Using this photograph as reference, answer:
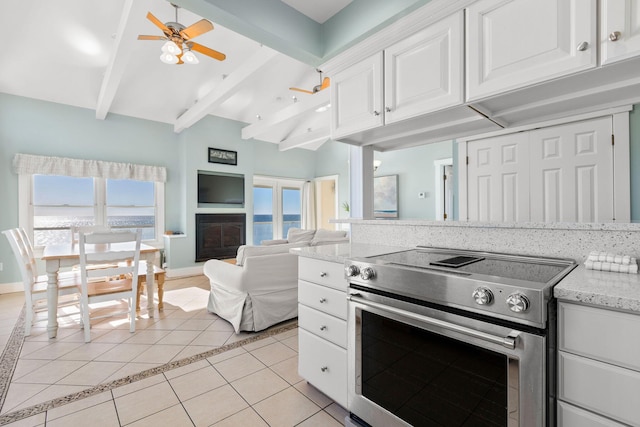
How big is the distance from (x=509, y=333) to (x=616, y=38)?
110 centimetres

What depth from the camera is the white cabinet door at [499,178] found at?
2.26m

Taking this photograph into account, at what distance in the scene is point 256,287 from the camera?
2828 millimetres

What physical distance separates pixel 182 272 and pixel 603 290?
18.9 ft

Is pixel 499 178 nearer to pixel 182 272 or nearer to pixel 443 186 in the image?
pixel 443 186

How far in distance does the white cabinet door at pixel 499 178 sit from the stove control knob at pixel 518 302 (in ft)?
5.08

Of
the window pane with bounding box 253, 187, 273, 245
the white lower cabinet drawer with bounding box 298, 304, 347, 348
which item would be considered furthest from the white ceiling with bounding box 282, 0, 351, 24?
the window pane with bounding box 253, 187, 273, 245

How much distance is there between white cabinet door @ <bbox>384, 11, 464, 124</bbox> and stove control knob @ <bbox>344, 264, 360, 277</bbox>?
883 mm

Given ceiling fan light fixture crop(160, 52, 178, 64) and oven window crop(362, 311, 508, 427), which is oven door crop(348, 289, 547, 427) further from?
ceiling fan light fixture crop(160, 52, 178, 64)

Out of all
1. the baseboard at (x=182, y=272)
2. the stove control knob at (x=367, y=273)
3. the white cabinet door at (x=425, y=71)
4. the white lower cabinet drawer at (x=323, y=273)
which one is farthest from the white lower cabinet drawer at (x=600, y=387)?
the baseboard at (x=182, y=272)

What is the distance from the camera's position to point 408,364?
127cm

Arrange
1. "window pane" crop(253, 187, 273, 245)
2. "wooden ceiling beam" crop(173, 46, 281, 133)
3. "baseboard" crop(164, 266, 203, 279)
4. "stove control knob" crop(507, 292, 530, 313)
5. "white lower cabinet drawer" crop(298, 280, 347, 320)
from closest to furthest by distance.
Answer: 1. "stove control knob" crop(507, 292, 530, 313)
2. "white lower cabinet drawer" crop(298, 280, 347, 320)
3. "wooden ceiling beam" crop(173, 46, 281, 133)
4. "baseboard" crop(164, 266, 203, 279)
5. "window pane" crop(253, 187, 273, 245)

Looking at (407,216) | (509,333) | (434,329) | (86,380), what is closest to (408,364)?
(434,329)

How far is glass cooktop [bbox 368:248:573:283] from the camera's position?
1.10m

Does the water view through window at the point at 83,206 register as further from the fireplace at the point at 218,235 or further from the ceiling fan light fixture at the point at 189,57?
the ceiling fan light fixture at the point at 189,57
